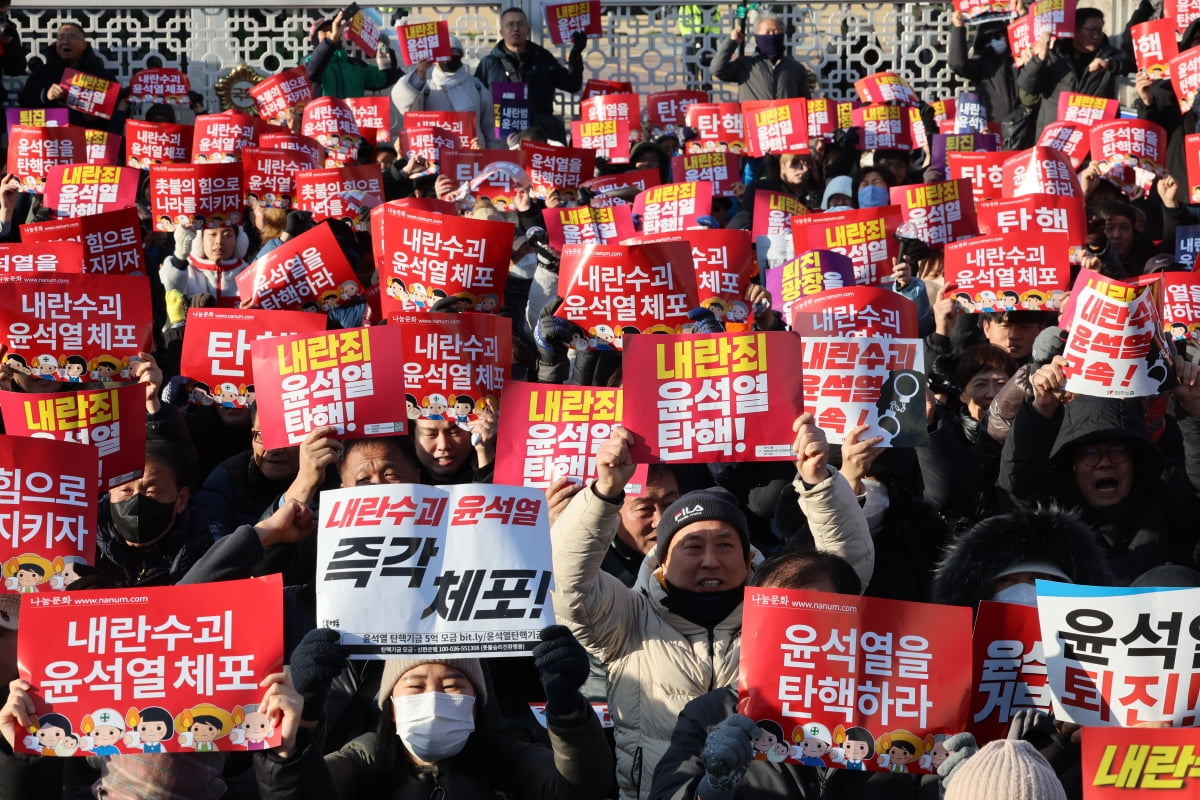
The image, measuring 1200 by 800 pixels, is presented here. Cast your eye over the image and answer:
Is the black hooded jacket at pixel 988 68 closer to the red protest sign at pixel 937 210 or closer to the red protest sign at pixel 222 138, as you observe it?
the red protest sign at pixel 937 210

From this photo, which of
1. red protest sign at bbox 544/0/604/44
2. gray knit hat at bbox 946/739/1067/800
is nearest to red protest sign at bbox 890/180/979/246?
gray knit hat at bbox 946/739/1067/800

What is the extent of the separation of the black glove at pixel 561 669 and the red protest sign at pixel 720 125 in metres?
11.0

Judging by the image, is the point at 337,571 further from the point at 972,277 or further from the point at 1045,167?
the point at 1045,167

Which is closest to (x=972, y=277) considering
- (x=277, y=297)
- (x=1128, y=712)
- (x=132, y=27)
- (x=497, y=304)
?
(x=497, y=304)

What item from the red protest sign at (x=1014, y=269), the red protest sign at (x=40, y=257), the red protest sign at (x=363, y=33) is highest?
the red protest sign at (x=363, y=33)

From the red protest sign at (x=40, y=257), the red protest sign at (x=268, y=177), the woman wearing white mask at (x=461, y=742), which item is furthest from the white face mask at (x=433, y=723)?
the red protest sign at (x=268, y=177)

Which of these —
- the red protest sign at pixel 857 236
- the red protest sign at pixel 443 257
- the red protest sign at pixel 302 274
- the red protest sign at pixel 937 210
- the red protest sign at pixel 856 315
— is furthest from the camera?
the red protest sign at pixel 937 210

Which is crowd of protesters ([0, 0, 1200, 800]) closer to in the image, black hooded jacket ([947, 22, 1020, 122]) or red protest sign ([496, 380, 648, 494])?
red protest sign ([496, 380, 648, 494])

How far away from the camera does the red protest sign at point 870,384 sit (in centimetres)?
595

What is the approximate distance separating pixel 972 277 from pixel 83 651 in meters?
5.32

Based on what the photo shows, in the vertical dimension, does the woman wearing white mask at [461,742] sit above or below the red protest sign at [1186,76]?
below

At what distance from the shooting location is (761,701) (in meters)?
4.21

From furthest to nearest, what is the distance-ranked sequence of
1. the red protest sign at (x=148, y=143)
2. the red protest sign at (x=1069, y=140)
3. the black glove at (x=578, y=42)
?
the black glove at (x=578, y=42)
the red protest sign at (x=148, y=143)
the red protest sign at (x=1069, y=140)

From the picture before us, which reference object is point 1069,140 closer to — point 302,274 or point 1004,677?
point 302,274
